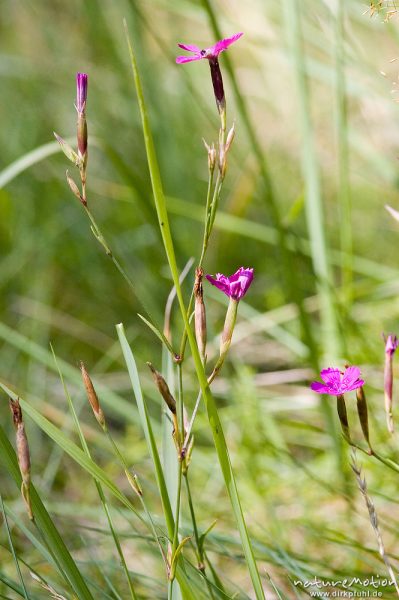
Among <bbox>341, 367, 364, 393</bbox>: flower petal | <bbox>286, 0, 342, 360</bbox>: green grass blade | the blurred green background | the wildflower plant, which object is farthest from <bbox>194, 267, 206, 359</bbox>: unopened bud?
<bbox>286, 0, 342, 360</bbox>: green grass blade

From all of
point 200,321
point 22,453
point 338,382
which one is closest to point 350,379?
point 338,382

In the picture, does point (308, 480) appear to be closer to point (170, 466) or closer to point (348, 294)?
point (348, 294)

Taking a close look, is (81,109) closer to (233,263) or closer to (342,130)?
(342,130)

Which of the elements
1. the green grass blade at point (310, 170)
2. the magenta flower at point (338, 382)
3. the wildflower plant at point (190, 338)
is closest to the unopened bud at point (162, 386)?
the wildflower plant at point (190, 338)

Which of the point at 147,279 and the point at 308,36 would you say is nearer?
the point at 308,36

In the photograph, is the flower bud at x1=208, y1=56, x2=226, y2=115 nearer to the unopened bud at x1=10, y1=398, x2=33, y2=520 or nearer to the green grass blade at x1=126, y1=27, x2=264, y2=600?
the green grass blade at x1=126, y1=27, x2=264, y2=600

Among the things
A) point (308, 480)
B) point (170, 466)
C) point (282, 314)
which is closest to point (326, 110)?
point (282, 314)

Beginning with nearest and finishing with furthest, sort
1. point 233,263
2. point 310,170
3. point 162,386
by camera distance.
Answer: point 162,386
point 310,170
point 233,263

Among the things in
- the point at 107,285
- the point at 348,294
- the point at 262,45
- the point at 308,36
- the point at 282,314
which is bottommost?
the point at 348,294
